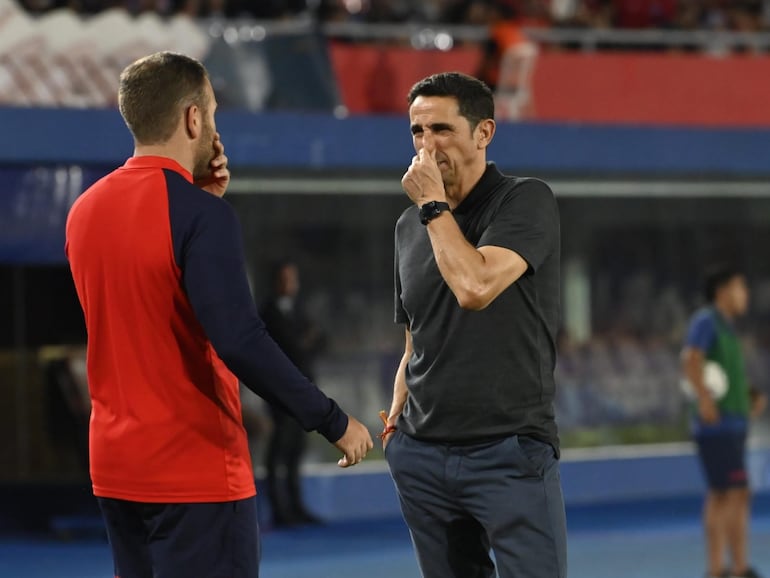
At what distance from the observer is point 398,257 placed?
14.7 ft

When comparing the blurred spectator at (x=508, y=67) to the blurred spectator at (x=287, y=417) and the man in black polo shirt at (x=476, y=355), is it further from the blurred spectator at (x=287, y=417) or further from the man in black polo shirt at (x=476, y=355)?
the man in black polo shirt at (x=476, y=355)

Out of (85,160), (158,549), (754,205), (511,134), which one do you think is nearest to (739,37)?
(754,205)

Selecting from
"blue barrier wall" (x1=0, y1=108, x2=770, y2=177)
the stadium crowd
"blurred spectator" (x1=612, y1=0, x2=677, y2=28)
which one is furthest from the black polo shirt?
"blurred spectator" (x1=612, y1=0, x2=677, y2=28)

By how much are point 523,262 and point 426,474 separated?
0.70 meters

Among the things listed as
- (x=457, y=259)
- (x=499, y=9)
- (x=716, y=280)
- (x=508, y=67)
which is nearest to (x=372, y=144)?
(x=508, y=67)

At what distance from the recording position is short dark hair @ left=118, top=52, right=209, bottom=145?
3.77 meters

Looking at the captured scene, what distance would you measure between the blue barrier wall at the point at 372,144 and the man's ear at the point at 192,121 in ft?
22.5

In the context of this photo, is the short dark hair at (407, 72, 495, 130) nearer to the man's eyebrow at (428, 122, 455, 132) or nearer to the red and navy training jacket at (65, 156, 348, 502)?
the man's eyebrow at (428, 122, 455, 132)

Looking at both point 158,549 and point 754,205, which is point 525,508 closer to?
point 158,549

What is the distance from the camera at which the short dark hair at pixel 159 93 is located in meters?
3.77

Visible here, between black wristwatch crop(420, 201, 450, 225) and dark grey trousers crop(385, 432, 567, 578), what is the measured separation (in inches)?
26.4

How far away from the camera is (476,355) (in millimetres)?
4176

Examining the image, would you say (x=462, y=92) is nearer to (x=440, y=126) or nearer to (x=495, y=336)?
(x=440, y=126)

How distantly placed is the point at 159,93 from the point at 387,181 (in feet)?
28.9
